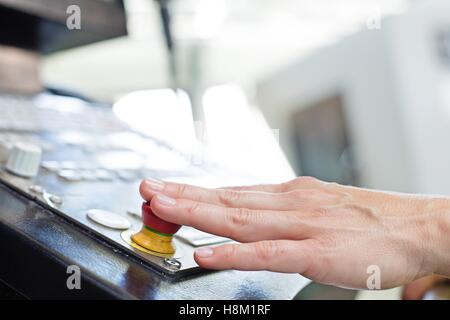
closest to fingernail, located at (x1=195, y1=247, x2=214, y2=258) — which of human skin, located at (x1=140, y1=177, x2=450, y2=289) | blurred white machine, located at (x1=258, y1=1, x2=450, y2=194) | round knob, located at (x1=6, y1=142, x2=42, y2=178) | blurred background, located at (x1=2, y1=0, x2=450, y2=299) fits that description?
human skin, located at (x1=140, y1=177, x2=450, y2=289)

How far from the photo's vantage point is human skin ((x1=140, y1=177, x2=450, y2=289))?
0.42m

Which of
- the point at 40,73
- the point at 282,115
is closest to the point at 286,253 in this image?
the point at 40,73

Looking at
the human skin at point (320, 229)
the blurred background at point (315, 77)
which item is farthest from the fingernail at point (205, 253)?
the blurred background at point (315, 77)

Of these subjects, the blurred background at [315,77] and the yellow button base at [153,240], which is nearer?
the yellow button base at [153,240]

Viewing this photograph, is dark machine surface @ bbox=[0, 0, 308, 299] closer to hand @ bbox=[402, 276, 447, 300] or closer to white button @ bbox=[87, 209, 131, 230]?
white button @ bbox=[87, 209, 131, 230]

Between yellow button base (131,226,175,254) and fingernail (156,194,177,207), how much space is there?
3 cm

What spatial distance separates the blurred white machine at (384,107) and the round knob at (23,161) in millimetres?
2144

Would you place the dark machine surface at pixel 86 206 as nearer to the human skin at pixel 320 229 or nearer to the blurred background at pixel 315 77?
the human skin at pixel 320 229

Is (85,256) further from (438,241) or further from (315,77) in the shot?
(315,77)

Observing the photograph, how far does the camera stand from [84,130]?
0.79 metres

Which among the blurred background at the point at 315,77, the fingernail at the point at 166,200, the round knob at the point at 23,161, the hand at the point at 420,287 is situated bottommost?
the hand at the point at 420,287

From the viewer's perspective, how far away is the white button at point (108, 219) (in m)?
0.44

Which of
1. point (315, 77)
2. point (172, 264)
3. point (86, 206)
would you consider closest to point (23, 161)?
point (86, 206)

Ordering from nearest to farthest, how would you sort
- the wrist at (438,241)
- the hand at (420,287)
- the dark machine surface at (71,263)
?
the dark machine surface at (71,263) < the wrist at (438,241) < the hand at (420,287)
